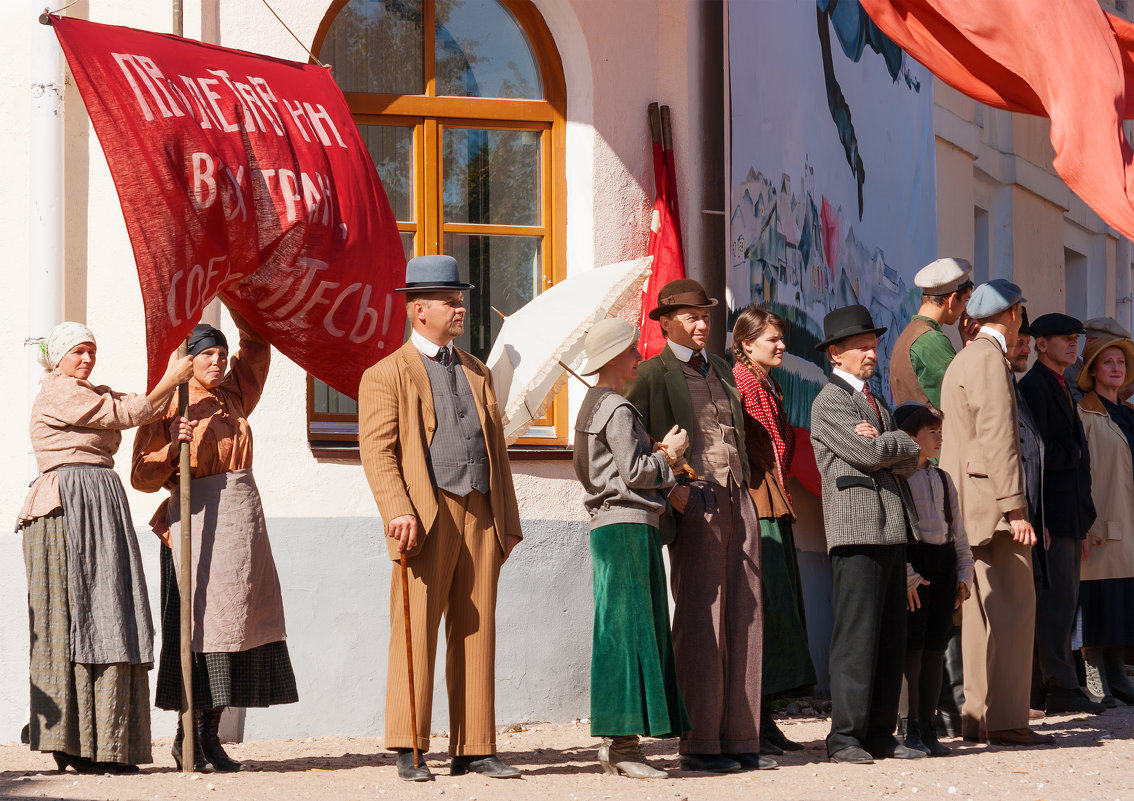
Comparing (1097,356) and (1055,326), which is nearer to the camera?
(1055,326)

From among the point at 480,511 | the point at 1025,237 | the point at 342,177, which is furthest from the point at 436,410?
the point at 1025,237

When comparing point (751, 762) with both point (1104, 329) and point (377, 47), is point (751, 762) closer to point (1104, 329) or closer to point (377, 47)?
point (377, 47)

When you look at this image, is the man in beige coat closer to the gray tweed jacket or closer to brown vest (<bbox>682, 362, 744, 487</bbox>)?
the gray tweed jacket

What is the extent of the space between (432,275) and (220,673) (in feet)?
6.11

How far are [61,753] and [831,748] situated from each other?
3212 mm

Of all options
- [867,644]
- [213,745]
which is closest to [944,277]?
[867,644]

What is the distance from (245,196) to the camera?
22.2 feet

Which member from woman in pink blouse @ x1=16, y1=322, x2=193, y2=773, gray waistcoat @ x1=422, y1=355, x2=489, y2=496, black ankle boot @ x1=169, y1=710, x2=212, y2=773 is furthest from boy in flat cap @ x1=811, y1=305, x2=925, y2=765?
woman in pink blouse @ x1=16, y1=322, x2=193, y2=773

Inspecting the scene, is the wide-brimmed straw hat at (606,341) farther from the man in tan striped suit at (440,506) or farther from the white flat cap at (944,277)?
the white flat cap at (944,277)

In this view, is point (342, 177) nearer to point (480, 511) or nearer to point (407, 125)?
point (480, 511)

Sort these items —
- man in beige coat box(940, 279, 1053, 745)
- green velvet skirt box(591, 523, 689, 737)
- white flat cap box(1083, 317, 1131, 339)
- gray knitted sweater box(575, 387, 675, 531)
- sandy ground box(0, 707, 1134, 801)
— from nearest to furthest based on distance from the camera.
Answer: sandy ground box(0, 707, 1134, 801) → green velvet skirt box(591, 523, 689, 737) → gray knitted sweater box(575, 387, 675, 531) → man in beige coat box(940, 279, 1053, 745) → white flat cap box(1083, 317, 1131, 339)

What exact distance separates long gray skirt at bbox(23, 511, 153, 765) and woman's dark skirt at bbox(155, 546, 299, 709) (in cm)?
20

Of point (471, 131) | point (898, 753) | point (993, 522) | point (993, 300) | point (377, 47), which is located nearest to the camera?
point (898, 753)

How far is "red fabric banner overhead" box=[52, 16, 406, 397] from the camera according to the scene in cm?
641
